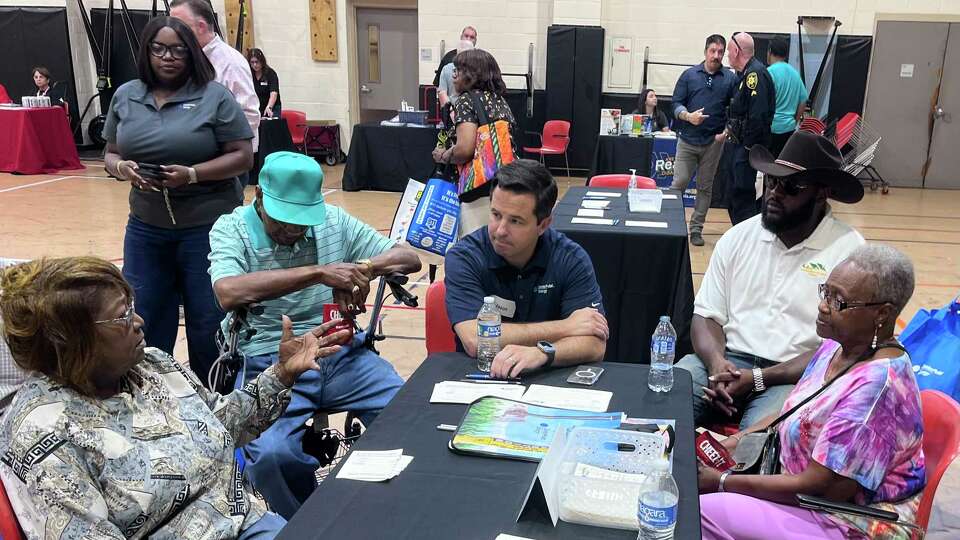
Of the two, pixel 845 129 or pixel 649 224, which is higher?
pixel 845 129

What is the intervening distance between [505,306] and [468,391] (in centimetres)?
49

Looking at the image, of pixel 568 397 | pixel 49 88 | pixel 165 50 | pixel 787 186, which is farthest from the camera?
pixel 49 88

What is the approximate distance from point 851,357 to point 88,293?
5.93 feet

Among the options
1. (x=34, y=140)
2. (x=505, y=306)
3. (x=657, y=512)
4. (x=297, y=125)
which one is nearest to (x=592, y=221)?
(x=505, y=306)

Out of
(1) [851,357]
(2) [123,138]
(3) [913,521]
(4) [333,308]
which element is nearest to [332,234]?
(4) [333,308]

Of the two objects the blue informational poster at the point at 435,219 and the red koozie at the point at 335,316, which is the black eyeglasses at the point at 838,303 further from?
the blue informational poster at the point at 435,219

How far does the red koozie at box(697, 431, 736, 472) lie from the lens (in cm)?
214

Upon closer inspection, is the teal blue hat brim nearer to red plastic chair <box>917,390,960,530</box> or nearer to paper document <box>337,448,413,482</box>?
paper document <box>337,448,413,482</box>

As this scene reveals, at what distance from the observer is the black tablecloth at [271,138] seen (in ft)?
29.0

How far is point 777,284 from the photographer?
275 centimetres

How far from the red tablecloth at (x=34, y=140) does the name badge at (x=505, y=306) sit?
9327mm

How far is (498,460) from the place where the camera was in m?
1.69

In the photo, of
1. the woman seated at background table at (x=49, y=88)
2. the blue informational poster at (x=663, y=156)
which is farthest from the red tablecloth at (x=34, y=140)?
the blue informational poster at (x=663, y=156)

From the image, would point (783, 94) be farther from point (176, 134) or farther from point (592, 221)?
point (176, 134)
